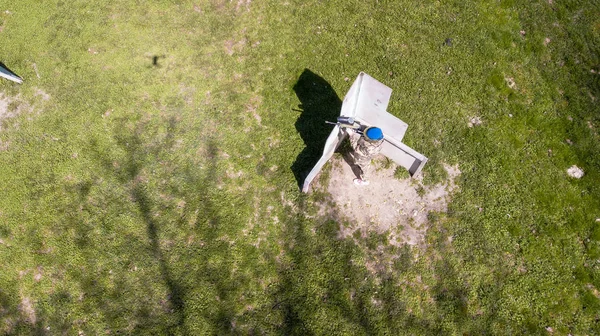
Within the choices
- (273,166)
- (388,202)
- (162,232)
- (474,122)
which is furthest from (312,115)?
(162,232)

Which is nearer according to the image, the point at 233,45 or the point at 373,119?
the point at 373,119

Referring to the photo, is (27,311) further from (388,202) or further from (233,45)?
(388,202)

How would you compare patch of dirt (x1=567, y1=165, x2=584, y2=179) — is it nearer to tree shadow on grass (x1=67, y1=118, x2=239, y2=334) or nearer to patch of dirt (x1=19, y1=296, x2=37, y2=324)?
tree shadow on grass (x1=67, y1=118, x2=239, y2=334)

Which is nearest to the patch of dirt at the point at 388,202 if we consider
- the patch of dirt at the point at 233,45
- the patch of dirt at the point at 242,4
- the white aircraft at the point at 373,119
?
the white aircraft at the point at 373,119

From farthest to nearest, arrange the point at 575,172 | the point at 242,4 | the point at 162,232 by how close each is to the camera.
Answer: the point at 242,4, the point at 575,172, the point at 162,232

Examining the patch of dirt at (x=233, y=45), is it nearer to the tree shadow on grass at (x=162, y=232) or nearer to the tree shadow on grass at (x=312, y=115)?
the tree shadow on grass at (x=312, y=115)

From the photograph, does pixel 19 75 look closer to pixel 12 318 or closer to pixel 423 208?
pixel 12 318

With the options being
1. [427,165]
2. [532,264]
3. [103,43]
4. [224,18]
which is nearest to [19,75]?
[103,43]
